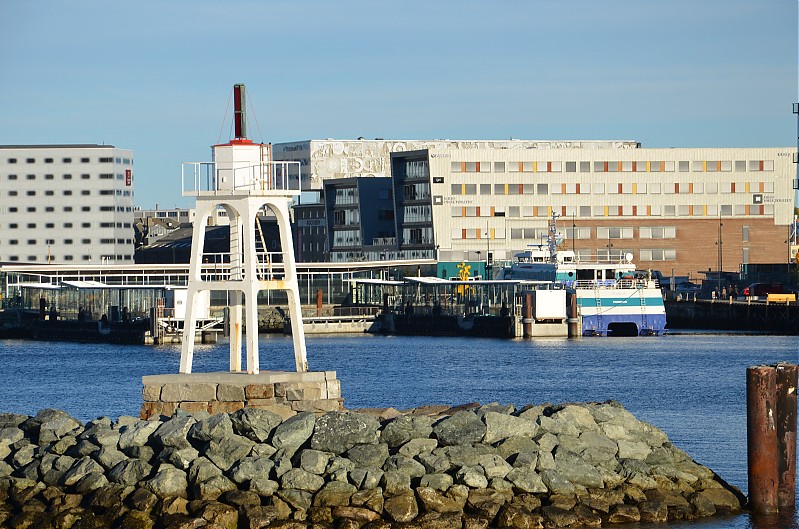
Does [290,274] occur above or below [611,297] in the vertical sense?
above

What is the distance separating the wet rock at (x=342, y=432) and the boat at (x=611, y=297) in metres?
71.3

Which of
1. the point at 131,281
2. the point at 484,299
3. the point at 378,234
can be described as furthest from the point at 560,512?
the point at 378,234

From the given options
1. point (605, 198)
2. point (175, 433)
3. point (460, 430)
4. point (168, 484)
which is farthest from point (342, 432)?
point (605, 198)

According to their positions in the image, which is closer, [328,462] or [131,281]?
[328,462]

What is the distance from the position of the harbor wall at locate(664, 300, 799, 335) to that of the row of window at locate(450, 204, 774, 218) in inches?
905

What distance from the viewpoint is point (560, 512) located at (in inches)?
1011

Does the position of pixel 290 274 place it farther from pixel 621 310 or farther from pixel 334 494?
pixel 621 310

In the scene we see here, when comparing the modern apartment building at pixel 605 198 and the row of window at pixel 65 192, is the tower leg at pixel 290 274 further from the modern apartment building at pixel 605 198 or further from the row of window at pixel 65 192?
the row of window at pixel 65 192

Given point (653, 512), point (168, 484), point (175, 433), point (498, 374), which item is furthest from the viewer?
point (498, 374)

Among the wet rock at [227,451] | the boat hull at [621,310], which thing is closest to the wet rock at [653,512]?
the wet rock at [227,451]

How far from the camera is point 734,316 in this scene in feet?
364

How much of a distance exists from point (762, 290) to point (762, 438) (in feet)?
333

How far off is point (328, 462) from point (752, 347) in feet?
202

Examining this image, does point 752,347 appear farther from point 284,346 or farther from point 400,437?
point 400,437
